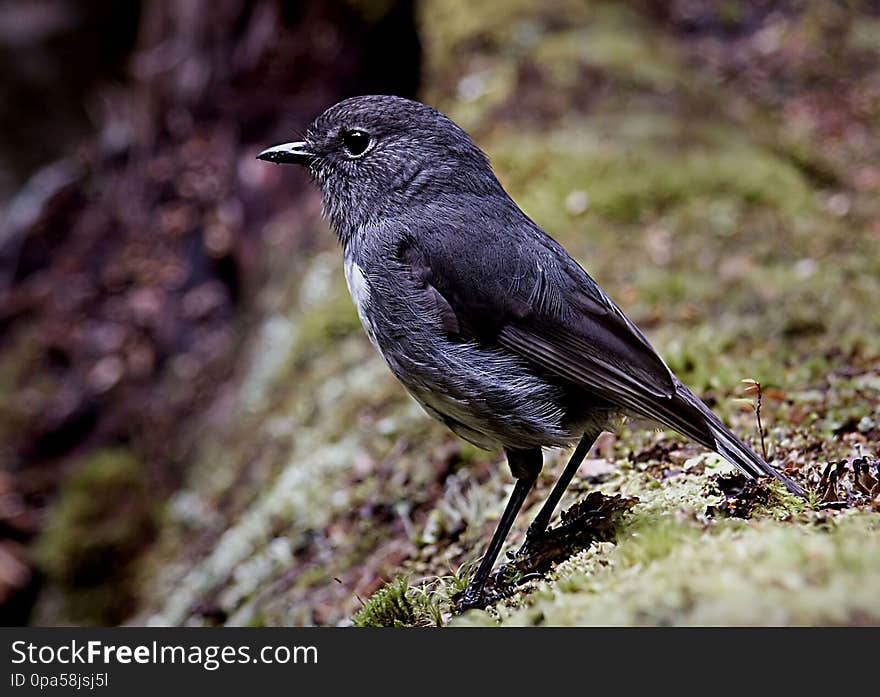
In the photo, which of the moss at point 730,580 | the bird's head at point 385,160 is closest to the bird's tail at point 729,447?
the moss at point 730,580

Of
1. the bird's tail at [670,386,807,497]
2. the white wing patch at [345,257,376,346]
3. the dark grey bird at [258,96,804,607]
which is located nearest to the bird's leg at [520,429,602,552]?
the dark grey bird at [258,96,804,607]

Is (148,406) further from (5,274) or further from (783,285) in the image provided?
(783,285)

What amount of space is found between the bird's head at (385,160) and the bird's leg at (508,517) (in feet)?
3.86

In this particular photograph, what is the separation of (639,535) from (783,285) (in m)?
3.23

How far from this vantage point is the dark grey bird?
3354 mm

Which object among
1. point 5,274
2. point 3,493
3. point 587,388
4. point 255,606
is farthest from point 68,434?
point 587,388

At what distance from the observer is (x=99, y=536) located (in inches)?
259

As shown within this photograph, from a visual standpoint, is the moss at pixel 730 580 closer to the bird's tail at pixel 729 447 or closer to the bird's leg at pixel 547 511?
the bird's tail at pixel 729 447

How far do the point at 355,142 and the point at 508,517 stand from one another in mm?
1860

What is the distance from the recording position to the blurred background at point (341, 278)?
15.9 ft

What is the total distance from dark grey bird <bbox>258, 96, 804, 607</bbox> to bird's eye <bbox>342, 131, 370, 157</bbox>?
0.44 metres

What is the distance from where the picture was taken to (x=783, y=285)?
568 cm

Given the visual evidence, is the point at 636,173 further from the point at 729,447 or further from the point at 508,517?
the point at 508,517

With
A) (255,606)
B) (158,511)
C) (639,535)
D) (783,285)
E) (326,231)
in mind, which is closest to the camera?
(639,535)
